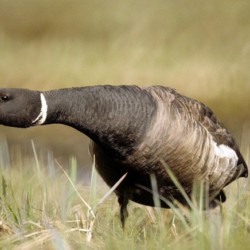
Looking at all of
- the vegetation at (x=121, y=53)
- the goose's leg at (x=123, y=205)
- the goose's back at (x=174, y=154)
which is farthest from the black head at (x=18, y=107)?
the vegetation at (x=121, y=53)

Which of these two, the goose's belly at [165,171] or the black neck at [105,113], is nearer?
the black neck at [105,113]

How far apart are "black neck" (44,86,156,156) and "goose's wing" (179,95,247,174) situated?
0.47m

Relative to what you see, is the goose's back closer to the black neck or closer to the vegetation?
the black neck

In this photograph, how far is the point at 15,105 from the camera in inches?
235

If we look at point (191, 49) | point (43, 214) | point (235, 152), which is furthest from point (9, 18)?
point (43, 214)

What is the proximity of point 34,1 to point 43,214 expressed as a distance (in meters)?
10.8

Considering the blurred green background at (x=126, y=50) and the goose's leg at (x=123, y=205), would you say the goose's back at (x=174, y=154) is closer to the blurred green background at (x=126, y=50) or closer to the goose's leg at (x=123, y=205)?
the goose's leg at (x=123, y=205)

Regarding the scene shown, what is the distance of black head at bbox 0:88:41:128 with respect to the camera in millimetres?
5949

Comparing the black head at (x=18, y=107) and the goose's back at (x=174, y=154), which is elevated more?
the black head at (x=18, y=107)

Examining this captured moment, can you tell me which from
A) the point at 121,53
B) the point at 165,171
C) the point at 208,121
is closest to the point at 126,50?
the point at 121,53

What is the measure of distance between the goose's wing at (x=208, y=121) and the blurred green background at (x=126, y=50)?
181 inches

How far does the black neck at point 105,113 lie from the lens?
6102 millimetres

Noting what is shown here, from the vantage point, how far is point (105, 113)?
20.2 feet

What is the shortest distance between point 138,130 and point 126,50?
8.17 metres
